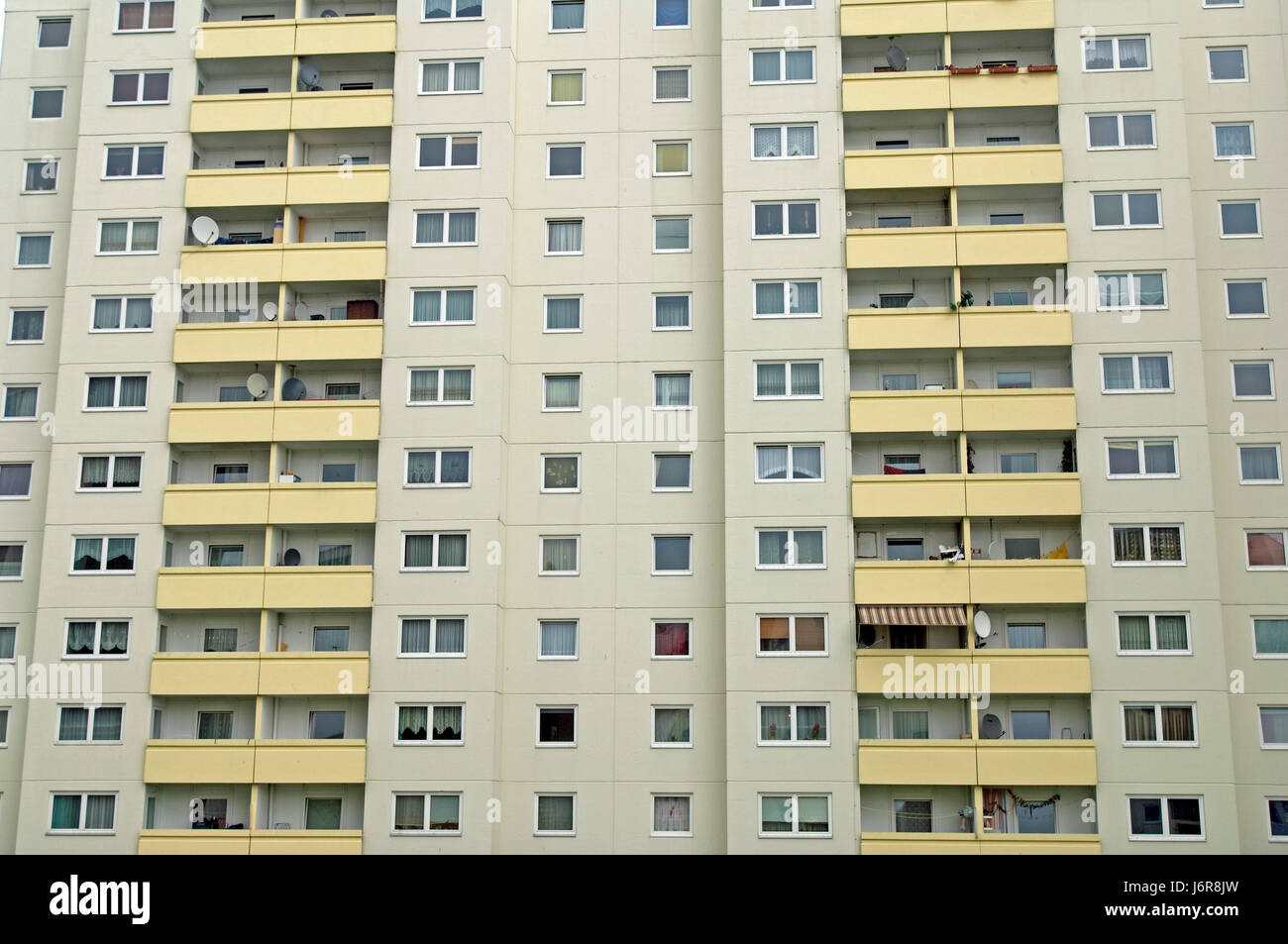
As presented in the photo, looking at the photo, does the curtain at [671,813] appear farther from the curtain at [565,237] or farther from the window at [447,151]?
the window at [447,151]

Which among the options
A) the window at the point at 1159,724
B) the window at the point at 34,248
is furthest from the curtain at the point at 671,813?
the window at the point at 34,248

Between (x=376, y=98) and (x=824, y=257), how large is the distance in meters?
16.3

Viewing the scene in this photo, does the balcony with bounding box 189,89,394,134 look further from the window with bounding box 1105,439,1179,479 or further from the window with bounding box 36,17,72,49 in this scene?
the window with bounding box 1105,439,1179,479

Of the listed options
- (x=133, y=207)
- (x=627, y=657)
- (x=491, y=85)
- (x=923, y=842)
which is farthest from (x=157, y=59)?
(x=923, y=842)

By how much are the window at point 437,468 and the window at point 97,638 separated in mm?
10400

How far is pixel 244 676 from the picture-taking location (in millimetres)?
48125

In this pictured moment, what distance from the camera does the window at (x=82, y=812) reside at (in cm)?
4738

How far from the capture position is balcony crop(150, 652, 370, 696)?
4784 cm

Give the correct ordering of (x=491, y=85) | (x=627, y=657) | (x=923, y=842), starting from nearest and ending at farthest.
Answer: (x=923, y=842)
(x=627, y=657)
(x=491, y=85)

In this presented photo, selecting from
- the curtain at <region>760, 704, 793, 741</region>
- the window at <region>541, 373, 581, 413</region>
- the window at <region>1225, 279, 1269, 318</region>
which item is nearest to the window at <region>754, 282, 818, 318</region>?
the window at <region>541, 373, 581, 413</region>

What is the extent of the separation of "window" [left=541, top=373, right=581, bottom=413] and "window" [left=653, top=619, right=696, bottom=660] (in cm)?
787

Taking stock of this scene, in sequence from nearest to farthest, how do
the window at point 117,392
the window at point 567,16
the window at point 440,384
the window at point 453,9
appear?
the window at point 440,384 → the window at point 117,392 → the window at point 453,9 → the window at point 567,16

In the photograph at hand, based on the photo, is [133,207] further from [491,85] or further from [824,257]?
[824,257]

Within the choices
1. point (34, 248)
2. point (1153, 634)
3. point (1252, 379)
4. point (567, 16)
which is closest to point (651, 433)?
point (567, 16)
